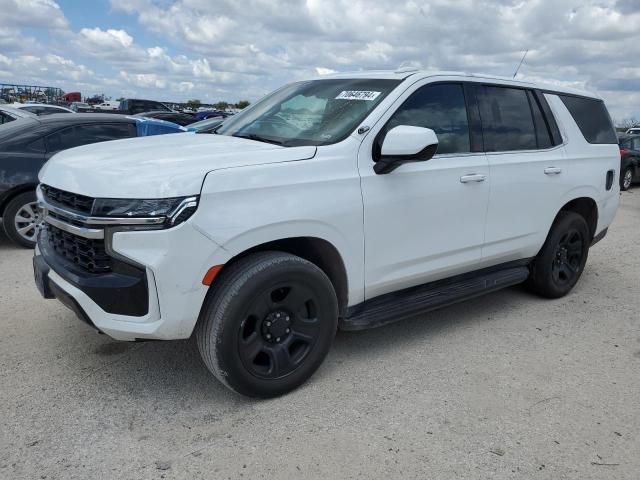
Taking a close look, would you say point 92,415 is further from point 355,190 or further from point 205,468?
point 355,190

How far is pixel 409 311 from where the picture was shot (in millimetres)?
3619

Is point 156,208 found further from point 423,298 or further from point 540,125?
point 540,125

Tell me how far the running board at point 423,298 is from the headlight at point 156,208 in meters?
1.30

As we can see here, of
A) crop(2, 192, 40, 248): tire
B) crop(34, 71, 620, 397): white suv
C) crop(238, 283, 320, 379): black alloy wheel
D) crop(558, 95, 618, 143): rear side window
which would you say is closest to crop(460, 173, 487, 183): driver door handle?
crop(34, 71, 620, 397): white suv

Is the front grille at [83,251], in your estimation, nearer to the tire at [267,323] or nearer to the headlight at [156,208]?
the headlight at [156,208]

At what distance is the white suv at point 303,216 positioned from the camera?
2.67 meters

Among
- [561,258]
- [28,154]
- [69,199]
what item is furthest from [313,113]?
[28,154]

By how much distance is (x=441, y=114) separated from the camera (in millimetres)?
3809

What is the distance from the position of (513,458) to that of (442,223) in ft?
5.09

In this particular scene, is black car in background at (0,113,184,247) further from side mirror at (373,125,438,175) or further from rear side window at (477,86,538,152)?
rear side window at (477,86,538,152)

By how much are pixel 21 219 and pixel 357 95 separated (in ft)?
14.8

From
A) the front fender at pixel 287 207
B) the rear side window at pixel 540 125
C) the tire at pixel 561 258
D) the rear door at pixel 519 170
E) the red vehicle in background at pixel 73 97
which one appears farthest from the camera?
the red vehicle in background at pixel 73 97

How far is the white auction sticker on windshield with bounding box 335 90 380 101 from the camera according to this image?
356cm

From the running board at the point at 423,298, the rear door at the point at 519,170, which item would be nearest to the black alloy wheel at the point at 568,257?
the rear door at the point at 519,170
